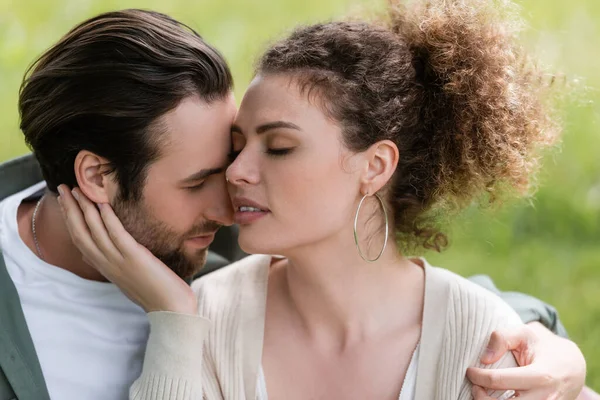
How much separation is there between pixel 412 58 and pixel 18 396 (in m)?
1.70

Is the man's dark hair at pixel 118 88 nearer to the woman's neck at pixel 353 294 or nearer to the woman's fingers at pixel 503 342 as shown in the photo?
the woman's neck at pixel 353 294

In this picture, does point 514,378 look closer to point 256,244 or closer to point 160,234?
point 256,244

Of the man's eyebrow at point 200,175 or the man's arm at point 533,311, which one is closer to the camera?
the man's eyebrow at point 200,175

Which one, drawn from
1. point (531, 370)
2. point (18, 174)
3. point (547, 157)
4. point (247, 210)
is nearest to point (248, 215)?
point (247, 210)

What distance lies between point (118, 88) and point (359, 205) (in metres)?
0.89

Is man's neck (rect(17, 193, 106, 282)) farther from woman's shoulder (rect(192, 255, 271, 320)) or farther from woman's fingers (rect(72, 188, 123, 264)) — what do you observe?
woman's shoulder (rect(192, 255, 271, 320))

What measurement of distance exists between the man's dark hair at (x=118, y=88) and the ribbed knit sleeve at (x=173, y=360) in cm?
48

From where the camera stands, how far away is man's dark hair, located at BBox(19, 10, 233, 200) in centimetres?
285

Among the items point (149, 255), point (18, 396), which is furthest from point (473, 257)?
point (18, 396)

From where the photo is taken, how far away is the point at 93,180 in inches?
117

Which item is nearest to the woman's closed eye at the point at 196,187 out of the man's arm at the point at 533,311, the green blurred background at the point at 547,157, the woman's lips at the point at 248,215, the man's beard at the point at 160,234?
the man's beard at the point at 160,234

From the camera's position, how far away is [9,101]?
5883mm

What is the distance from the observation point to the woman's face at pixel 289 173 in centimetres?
265

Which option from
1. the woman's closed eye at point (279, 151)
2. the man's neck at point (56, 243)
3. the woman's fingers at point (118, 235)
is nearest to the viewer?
the woman's closed eye at point (279, 151)
